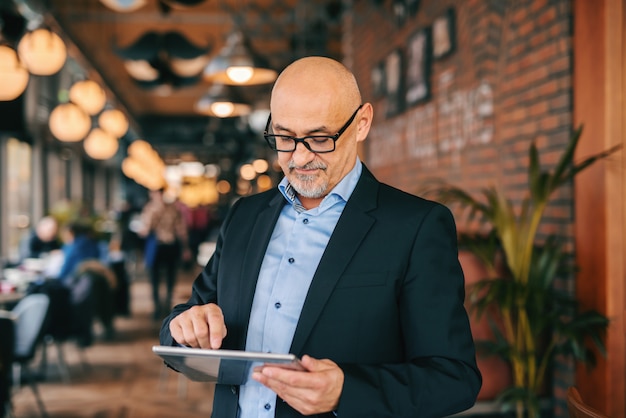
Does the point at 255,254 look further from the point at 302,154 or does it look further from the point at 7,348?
the point at 7,348

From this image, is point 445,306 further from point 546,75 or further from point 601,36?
point 546,75

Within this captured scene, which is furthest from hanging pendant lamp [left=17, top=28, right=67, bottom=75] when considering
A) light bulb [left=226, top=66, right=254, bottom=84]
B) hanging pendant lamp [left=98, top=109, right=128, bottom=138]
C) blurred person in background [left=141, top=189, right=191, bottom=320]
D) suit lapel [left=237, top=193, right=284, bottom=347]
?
suit lapel [left=237, top=193, right=284, bottom=347]

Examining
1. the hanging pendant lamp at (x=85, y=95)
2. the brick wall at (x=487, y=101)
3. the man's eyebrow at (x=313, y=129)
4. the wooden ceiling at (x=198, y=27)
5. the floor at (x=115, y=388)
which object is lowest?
the floor at (x=115, y=388)

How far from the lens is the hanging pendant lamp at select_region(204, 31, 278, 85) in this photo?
194 inches

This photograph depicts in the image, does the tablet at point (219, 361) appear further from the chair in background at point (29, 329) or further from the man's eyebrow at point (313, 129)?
the chair in background at point (29, 329)

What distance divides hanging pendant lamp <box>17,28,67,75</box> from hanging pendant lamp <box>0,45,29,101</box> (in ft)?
2.03

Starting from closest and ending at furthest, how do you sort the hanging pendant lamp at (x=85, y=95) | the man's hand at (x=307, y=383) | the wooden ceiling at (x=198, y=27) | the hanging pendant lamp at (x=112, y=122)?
1. the man's hand at (x=307, y=383)
2. the hanging pendant lamp at (x=85, y=95)
3. the wooden ceiling at (x=198, y=27)
4. the hanging pendant lamp at (x=112, y=122)

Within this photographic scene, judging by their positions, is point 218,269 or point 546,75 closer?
point 218,269

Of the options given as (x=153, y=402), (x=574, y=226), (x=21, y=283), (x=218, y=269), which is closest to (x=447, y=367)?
(x=218, y=269)

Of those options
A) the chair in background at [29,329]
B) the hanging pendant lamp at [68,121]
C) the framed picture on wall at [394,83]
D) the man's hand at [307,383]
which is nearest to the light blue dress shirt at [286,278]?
the man's hand at [307,383]

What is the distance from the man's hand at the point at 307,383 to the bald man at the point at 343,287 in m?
0.05

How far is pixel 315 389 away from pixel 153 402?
450 centimetres

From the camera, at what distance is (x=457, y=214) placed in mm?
4770

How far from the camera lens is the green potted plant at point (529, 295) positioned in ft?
9.42
